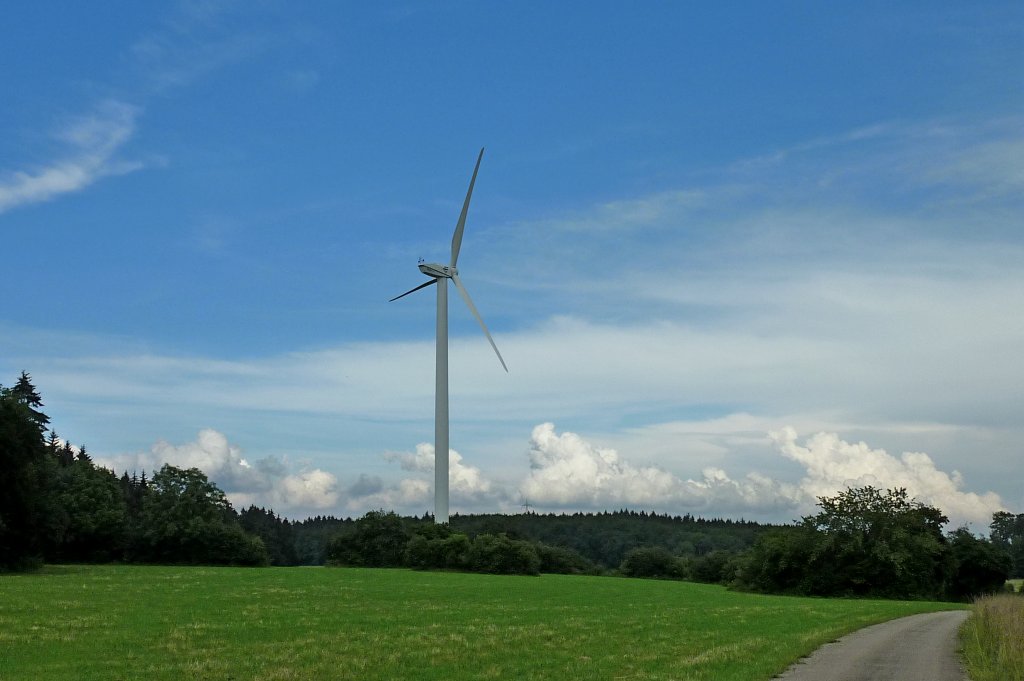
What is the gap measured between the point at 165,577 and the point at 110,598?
2381 centimetres

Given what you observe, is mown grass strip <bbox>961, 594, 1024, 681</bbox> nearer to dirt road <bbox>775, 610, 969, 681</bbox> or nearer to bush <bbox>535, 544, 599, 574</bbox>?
dirt road <bbox>775, 610, 969, 681</bbox>

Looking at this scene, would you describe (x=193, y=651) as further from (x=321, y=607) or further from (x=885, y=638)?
(x=885, y=638)

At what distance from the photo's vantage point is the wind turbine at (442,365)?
338 ft

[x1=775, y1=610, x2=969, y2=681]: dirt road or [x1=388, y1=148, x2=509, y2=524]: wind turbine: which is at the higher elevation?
[x1=388, y1=148, x2=509, y2=524]: wind turbine

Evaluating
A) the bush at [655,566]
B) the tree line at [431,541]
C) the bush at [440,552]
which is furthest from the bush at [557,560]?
the bush at [440,552]

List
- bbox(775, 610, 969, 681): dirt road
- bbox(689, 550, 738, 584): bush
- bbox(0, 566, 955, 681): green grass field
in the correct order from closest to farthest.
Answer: bbox(775, 610, 969, 681): dirt road, bbox(0, 566, 955, 681): green grass field, bbox(689, 550, 738, 584): bush

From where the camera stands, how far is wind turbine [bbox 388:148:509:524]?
102938 mm

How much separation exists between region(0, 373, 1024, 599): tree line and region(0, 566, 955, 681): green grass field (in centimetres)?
1807

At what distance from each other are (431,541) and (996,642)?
7873cm

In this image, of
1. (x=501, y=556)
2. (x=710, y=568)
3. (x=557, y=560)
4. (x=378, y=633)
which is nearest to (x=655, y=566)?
(x=710, y=568)

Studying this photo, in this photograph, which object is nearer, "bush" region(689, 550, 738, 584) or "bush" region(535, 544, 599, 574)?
"bush" region(689, 550, 738, 584)

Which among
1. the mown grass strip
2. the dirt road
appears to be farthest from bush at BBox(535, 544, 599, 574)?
the mown grass strip

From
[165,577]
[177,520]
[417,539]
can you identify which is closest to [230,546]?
[177,520]

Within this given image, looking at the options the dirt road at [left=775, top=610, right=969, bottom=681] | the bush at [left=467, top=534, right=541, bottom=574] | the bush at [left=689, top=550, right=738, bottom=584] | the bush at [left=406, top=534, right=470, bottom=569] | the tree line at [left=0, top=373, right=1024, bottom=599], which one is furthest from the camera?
the bush at [left=689, top=550, right=738, bottom=584]
